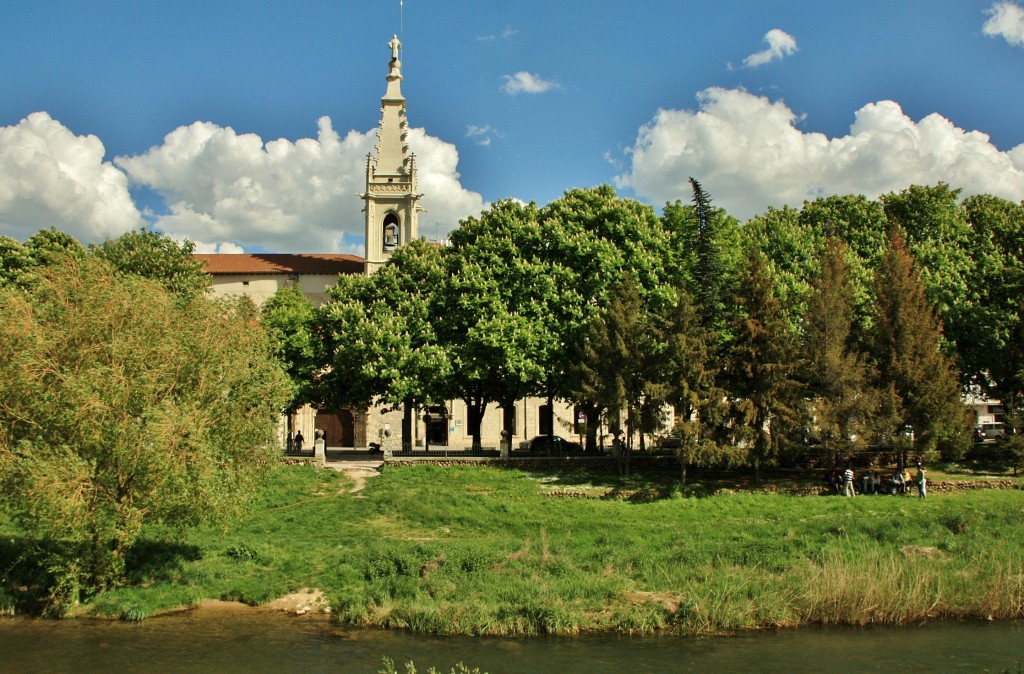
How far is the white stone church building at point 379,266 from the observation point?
62469 mm

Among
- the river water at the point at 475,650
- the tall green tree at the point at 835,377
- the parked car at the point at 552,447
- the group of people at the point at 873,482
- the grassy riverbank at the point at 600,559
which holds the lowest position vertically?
the river water at the point at 475,650

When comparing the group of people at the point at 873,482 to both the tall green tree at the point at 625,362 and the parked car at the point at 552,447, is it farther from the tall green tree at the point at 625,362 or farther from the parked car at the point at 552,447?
the parked car at the point at 552,447

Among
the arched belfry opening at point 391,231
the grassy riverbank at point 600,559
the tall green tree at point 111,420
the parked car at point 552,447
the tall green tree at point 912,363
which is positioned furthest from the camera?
the arched belfry opening at point 391,231

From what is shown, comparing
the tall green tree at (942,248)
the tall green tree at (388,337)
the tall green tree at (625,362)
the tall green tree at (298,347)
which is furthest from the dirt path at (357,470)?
the tall green tree at (942,248)

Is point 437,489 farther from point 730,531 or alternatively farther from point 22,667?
point 22,667

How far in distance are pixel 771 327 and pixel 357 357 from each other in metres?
19.8

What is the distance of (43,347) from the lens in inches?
833

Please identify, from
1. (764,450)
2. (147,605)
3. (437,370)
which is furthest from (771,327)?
(147,605)

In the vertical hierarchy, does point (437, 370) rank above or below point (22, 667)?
above

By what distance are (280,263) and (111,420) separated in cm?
4834

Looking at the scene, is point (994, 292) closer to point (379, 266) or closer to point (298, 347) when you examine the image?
point (298, 347)

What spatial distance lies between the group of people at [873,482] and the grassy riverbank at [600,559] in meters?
1.20

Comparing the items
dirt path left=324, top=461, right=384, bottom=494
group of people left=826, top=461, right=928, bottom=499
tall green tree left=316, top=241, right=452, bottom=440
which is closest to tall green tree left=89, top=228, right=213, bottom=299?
tall green tree left=316, top=241, right=452, bottom=440

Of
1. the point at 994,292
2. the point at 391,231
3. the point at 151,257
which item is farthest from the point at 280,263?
the point at 994,292
